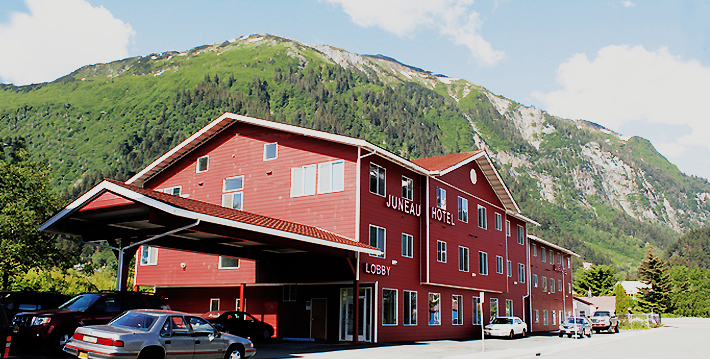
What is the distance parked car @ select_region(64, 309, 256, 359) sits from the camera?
12727 mm

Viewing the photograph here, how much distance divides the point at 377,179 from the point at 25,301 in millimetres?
15777

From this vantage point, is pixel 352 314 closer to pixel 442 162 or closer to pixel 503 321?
pixel 442 162

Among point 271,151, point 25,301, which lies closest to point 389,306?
point 271,151

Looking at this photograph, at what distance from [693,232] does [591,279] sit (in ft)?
305

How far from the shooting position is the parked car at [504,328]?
36.6 m

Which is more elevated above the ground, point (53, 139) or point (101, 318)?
point (53, 139)

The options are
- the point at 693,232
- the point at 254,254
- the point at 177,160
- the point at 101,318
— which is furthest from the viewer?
the point at 693,232

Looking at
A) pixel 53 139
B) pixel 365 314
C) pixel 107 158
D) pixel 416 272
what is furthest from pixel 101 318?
pixel 53 139

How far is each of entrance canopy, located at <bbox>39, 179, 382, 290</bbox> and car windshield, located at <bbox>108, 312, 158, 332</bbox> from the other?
390cm

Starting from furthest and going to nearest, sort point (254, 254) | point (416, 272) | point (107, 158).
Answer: point (107, 158) < point (416, 272) < point (254, 254)

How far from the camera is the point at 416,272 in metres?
31.1

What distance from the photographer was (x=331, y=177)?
92.9 feet

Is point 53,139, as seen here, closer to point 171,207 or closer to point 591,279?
point 591,279

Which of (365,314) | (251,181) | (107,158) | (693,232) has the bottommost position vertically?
(365,314)
